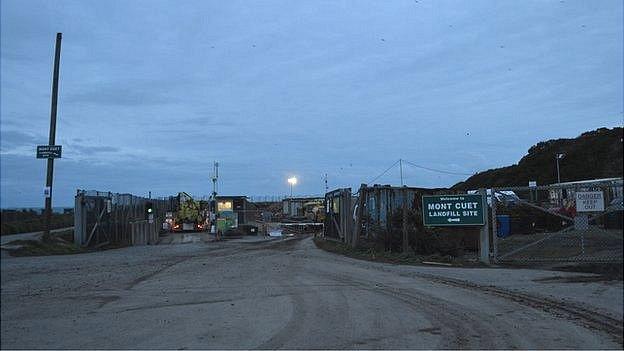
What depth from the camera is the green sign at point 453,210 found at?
17.1m

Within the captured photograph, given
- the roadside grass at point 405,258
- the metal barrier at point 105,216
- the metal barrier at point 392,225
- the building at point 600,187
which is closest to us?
the building at point 600,187

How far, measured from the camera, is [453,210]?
57.6ft

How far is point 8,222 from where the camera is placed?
317cm

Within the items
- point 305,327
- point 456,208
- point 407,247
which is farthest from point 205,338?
point 407,247

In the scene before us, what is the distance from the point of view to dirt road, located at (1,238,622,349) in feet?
23.5

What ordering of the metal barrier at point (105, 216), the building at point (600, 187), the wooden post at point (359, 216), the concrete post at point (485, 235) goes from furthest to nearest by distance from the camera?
1. the metal barrier at point (105, 216)
2. the wooden post at point (359, 216)
3. the concrete post at point (485, 235)
4. the building at point (600, 187)

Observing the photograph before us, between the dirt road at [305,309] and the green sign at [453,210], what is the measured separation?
196 centimetres

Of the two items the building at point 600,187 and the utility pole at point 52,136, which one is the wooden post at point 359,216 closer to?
the utility pole at point 52,136

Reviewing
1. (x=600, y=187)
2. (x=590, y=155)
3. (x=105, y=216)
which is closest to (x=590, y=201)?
(x=600, y=187)

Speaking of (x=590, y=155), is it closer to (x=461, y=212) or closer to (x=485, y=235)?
(x=485, y=235)

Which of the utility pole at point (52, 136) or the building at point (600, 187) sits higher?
the utility pole at point (52, 136)

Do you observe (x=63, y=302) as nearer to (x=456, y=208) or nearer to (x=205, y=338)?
(x=205, y=338)

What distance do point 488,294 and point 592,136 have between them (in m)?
8.84

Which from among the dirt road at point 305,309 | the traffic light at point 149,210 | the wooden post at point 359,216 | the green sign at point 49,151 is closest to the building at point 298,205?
the traffic light at point 149,210
